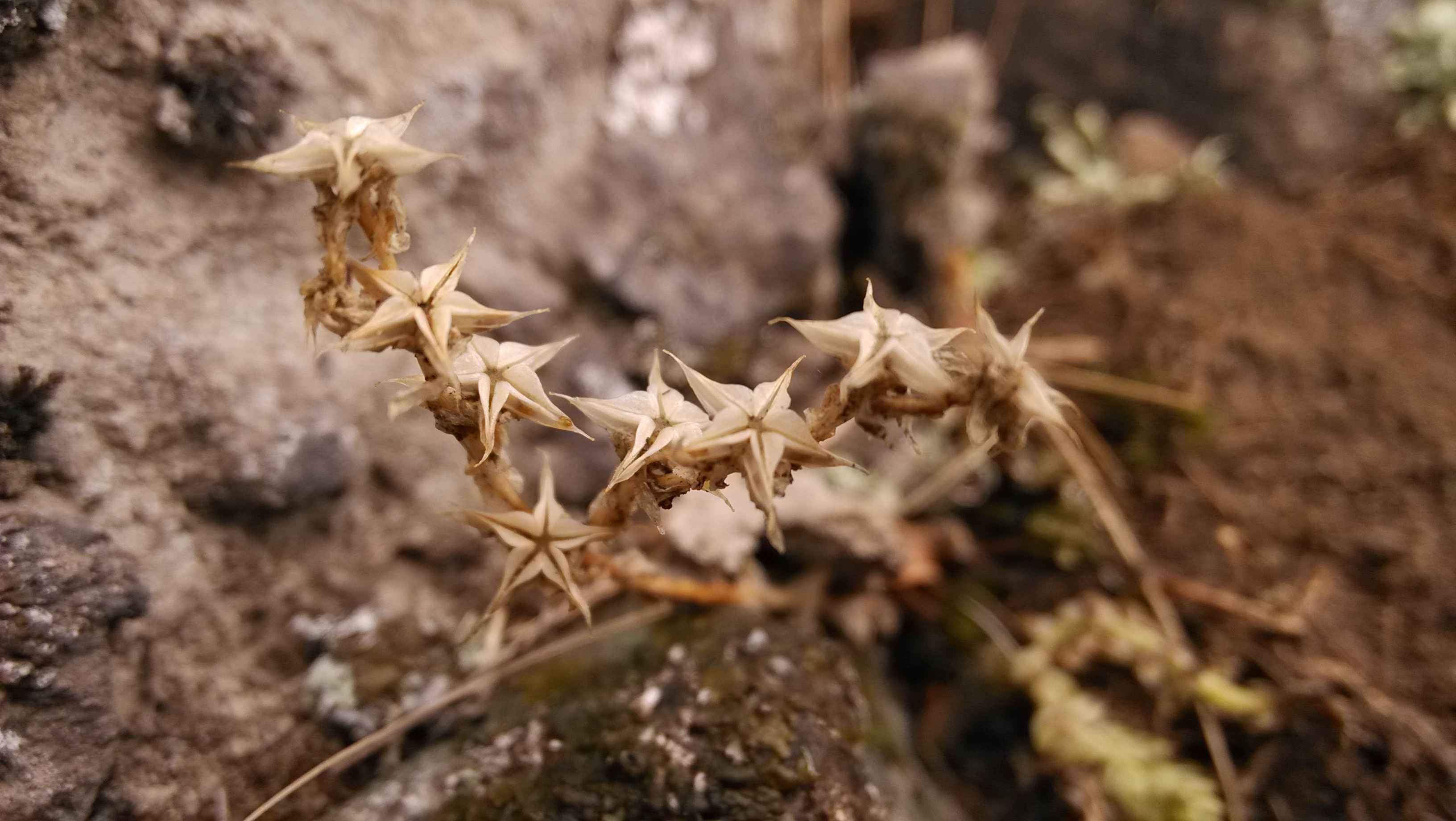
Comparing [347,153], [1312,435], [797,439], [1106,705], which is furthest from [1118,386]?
[347,153]

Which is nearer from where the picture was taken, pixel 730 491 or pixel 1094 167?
pixel 730 491

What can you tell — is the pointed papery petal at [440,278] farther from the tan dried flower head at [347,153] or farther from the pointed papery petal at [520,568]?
the pointed papery petal at [520,568]

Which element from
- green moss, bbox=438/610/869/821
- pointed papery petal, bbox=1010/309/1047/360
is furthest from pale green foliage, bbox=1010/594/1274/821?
pointed papery petal, bbox=1010/309/1047/360

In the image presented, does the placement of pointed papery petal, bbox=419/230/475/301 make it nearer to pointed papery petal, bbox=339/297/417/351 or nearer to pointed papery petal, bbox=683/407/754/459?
pointed papery petal, bbox=339/297/417/351

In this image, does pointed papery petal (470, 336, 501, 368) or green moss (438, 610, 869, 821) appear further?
green moss (438, 610, 869, 821)

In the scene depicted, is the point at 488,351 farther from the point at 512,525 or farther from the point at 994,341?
the point at 994,341

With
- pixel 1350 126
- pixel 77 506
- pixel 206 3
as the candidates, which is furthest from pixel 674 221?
pixel 1350 126

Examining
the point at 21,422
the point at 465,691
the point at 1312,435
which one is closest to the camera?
the point at 21,422
